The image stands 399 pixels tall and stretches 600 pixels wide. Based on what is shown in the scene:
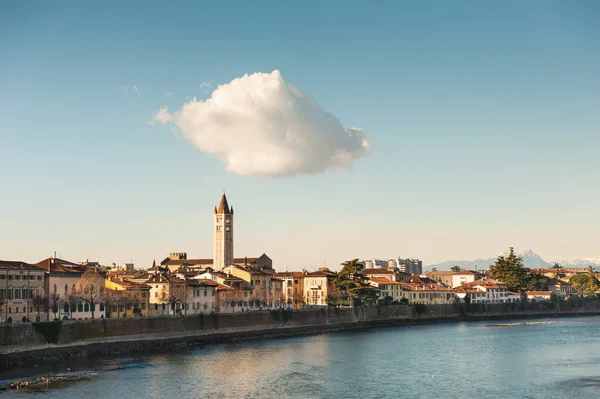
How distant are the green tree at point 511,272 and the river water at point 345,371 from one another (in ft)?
308

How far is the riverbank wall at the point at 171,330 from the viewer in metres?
68.6

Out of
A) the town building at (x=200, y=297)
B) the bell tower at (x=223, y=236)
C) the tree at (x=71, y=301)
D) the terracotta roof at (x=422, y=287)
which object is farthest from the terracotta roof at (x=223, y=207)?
the tree at (x=71, y=301)

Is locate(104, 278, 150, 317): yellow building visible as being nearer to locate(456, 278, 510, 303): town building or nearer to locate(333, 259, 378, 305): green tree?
locate(333, 259, 378, 305): green tree

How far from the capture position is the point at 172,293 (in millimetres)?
106000

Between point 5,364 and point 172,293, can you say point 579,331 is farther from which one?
point 5,364

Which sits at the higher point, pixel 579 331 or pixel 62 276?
pixel 62 276

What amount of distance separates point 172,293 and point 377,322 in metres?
43.8

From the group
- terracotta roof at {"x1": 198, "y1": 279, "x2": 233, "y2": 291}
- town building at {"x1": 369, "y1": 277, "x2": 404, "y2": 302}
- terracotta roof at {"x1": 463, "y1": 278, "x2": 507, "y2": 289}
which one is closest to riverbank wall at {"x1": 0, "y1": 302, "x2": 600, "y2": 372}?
town building at {"x1": 369, "y1": 277, "x2": 404, "y2": 302}

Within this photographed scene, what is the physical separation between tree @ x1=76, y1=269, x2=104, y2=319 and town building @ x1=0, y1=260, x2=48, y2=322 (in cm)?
462

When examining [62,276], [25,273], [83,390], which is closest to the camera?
[83,390]

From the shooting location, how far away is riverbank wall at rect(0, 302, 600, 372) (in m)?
Result: 68.6

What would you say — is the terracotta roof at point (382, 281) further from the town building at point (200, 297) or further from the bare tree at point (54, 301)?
the bare tree at point (54, 301)

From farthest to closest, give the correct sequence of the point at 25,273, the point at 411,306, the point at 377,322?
the point at 411,306 < the point at 377,322 < the point at 25,273

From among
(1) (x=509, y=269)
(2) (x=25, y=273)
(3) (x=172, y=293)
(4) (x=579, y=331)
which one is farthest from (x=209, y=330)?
(1) (x=509, y=269)
